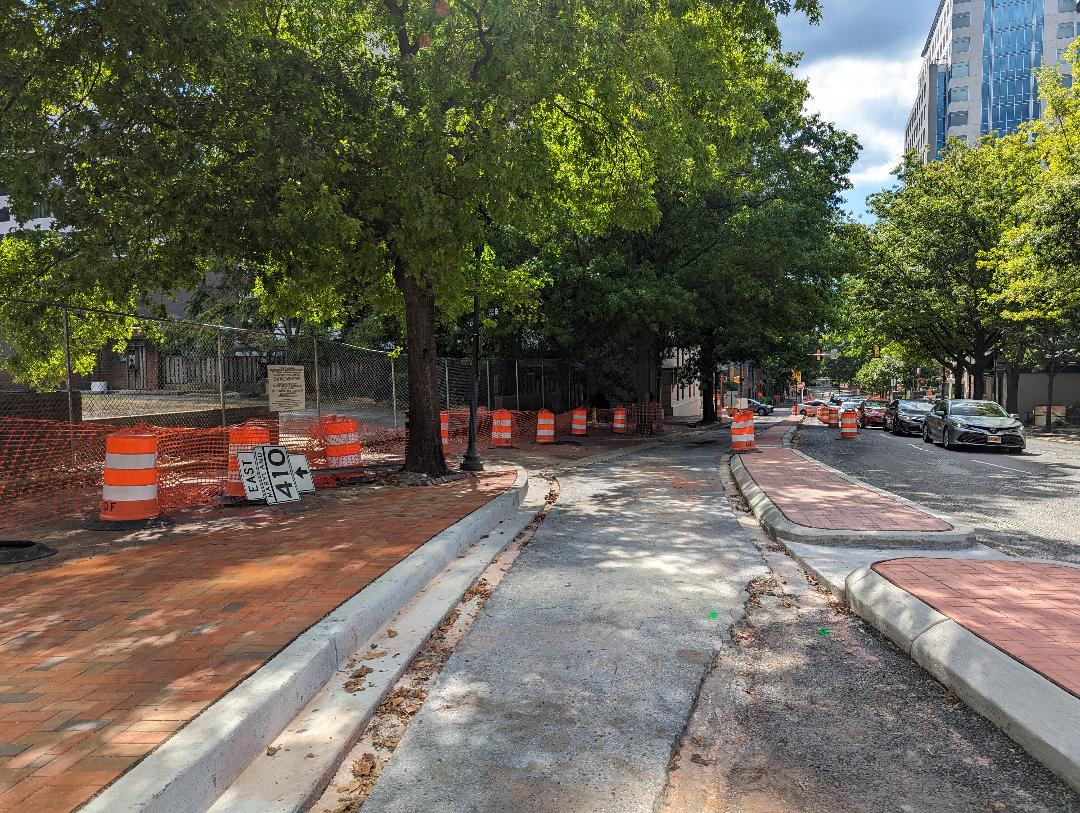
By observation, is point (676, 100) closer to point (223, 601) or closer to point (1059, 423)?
point (223, 601)

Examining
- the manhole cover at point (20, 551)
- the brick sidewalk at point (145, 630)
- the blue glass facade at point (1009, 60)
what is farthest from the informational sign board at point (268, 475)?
the blue glass facade at point (1009, 60)

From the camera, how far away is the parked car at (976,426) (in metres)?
19.2

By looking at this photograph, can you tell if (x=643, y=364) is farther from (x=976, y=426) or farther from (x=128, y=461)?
(x=128, y=461)

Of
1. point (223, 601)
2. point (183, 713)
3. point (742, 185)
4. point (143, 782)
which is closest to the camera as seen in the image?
point (143, 782)

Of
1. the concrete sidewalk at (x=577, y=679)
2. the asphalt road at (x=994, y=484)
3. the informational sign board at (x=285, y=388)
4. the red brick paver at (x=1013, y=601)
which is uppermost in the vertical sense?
the informational sign board at (x=285, y=388)

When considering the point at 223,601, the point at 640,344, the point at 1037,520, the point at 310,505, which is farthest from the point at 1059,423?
the point at 223,601

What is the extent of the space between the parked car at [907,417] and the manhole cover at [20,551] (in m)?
27.9

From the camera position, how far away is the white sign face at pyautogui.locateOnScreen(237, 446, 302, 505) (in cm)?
952

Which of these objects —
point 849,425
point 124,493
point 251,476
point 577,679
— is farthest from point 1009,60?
point 577,679

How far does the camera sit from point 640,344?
1044 inches

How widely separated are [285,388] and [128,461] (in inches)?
191

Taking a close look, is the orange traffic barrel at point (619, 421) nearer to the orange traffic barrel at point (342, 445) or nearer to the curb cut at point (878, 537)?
the orange traffic barrel at point (342, 445)

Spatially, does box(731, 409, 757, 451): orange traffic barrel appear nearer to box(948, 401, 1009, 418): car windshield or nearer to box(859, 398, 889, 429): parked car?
box(948, 401, 1009, 418): car windshield

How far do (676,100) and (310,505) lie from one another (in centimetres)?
888
